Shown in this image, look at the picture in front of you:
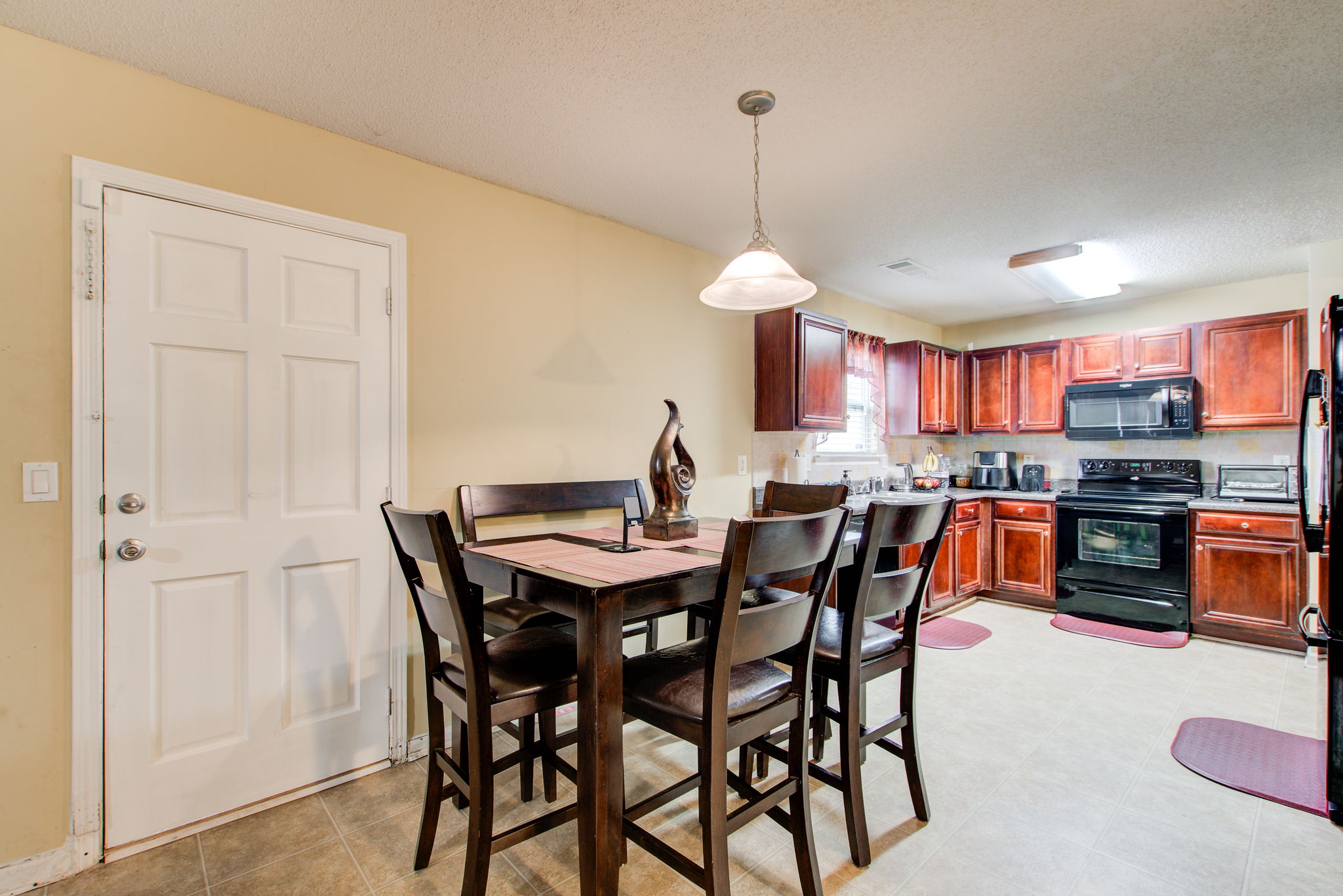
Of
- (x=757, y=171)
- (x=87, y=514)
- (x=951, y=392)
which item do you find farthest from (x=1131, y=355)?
(x=87, y=514)

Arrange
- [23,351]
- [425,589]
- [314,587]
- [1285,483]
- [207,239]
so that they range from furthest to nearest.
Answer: [1285,483]
[314,587]
[207,239]
[23,351]
[425,589]

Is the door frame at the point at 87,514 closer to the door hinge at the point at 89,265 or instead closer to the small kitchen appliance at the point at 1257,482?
the door hinge at the point at 89,265

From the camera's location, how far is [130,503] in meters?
1.86

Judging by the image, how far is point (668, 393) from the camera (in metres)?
3.42

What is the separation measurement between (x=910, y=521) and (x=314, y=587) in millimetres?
2131

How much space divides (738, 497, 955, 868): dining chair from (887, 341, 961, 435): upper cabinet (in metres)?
3.18

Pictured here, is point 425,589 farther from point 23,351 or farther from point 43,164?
point 43,164

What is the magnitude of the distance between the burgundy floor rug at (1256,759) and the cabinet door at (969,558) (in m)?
1.90

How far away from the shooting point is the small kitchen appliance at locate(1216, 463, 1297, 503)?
396 centimetres

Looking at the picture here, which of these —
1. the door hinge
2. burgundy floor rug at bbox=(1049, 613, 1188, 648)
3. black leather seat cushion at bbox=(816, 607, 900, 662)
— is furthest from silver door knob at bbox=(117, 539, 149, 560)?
burgundy floor rug at bbox=(1049, 613, 1188, 648)

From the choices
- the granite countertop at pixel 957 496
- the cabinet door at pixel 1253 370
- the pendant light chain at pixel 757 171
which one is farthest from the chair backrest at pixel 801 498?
the cabinet door at pixel 1253 370

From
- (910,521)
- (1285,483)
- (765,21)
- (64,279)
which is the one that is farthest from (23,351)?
(1285,483)

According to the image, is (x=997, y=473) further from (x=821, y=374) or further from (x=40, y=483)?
(x=40, y=483)

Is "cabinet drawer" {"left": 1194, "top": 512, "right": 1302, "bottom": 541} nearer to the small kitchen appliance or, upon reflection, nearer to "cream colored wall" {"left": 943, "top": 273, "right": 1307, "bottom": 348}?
the small kitchen appliance
